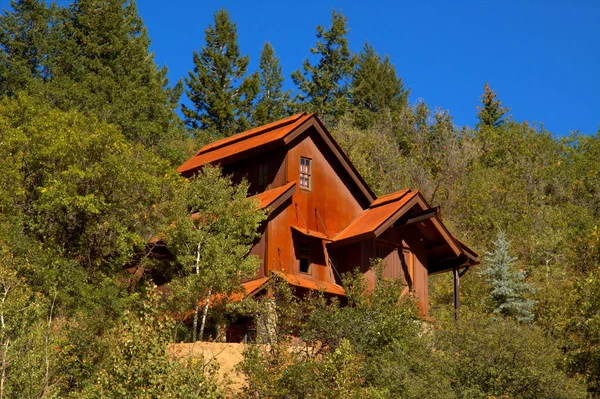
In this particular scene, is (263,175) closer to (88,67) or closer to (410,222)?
(410,222)

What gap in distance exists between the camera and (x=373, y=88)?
7900 cm

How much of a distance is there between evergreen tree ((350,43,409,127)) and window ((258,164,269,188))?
35.2m

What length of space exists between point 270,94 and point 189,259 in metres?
44.5

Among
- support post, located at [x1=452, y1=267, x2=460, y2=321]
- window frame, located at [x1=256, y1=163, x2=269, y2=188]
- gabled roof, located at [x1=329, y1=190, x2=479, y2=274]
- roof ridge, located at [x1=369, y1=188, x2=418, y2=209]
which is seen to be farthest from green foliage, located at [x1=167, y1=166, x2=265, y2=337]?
support post, located at [x1=452, y1=267, x2=460, y2=321]

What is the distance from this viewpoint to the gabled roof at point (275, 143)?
3772 cm

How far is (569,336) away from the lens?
1326 inches

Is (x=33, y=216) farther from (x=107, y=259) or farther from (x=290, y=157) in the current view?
(x=290, y=157)

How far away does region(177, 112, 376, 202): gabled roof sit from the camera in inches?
1485

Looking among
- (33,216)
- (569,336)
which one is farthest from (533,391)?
(33,216)

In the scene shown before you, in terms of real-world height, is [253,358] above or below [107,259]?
below

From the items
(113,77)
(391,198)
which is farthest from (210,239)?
(113,77)

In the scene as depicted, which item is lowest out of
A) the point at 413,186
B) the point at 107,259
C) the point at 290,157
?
the point at 107,259

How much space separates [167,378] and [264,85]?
5669cm

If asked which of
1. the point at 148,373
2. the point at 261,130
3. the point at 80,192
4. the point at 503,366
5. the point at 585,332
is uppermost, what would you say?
the point at 261,130
